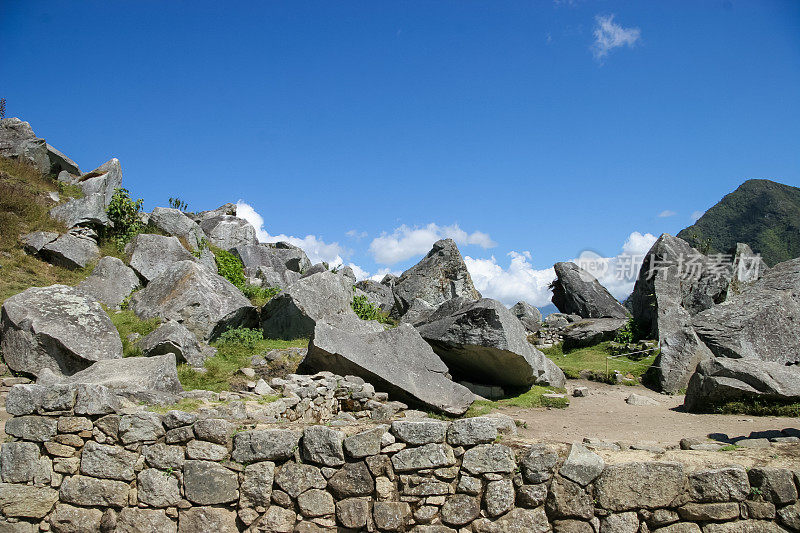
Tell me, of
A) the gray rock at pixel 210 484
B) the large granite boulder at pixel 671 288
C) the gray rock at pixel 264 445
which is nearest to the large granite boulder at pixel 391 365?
the gray rock at pixel 264 445

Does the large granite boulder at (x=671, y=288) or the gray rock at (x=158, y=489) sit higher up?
the large granite boulder at (x=671, y=288)

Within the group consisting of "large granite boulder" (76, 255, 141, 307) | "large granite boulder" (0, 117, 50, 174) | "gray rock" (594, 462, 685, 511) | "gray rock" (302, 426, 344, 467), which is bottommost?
"gray rock" (594, 462, 685, 511)

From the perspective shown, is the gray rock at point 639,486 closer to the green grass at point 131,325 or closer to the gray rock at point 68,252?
the green grass at point 131,325

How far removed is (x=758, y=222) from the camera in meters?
55.5

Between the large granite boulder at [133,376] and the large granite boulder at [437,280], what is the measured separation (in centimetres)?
1438

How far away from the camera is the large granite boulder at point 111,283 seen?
1495cm

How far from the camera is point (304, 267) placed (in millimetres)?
28312

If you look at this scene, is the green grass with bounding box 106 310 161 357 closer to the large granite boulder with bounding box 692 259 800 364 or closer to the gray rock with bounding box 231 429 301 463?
the gray rock with bounding box 231 429 301 463

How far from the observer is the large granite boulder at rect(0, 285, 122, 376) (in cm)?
987

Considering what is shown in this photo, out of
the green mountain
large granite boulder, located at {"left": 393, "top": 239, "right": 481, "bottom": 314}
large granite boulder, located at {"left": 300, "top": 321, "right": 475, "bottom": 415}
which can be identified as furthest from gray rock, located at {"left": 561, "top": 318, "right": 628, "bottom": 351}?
the green mountain

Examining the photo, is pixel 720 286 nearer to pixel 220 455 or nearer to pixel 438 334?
pixel 438 334

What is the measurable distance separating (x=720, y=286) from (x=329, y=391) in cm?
1889

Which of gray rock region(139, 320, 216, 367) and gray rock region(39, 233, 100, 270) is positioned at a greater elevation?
gray rock region(39, 233, 100, 270)

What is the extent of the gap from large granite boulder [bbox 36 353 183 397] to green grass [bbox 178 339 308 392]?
2.68ft
